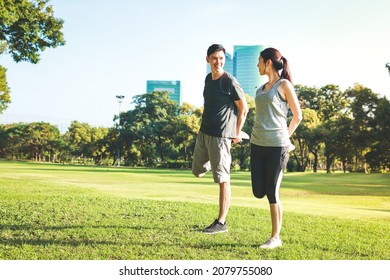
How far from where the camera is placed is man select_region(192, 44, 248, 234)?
5422 millimetres

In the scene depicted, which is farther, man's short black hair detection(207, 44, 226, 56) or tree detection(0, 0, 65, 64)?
tree detection(0, 0, 65, 64)

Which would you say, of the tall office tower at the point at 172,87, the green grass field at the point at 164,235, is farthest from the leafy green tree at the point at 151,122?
the tall office tower at the point at 172,87

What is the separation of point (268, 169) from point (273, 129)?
450mm

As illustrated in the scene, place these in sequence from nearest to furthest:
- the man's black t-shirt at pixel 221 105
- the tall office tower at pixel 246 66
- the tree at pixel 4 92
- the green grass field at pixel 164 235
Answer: the green grass field at pixel 164 235, the man's black t-shirt at pixel 221 105, the tree at pixel 4 92, the tall office tower at pixel 246 66

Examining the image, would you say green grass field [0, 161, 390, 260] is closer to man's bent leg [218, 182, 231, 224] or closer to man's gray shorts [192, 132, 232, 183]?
man's bent leg [218, 182, 231, 224]

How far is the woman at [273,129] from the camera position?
4.68 m

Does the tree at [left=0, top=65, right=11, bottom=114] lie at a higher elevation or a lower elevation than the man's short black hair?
higher

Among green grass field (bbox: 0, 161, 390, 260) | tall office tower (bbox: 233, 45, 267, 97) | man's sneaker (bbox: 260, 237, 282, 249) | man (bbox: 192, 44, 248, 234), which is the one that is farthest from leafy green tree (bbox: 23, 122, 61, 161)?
man's sneaker (bbox: 260, 237, 282, 249)

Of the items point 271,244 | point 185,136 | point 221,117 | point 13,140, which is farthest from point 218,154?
Result: point 13,140

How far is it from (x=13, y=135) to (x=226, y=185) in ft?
226

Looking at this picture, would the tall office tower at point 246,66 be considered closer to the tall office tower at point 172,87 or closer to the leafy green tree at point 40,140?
the tall office tower at point 172,87

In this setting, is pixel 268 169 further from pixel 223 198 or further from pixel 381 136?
pixel 381 136

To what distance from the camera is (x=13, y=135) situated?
67938 mm

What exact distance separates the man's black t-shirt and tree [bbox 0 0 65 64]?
14.6 m
